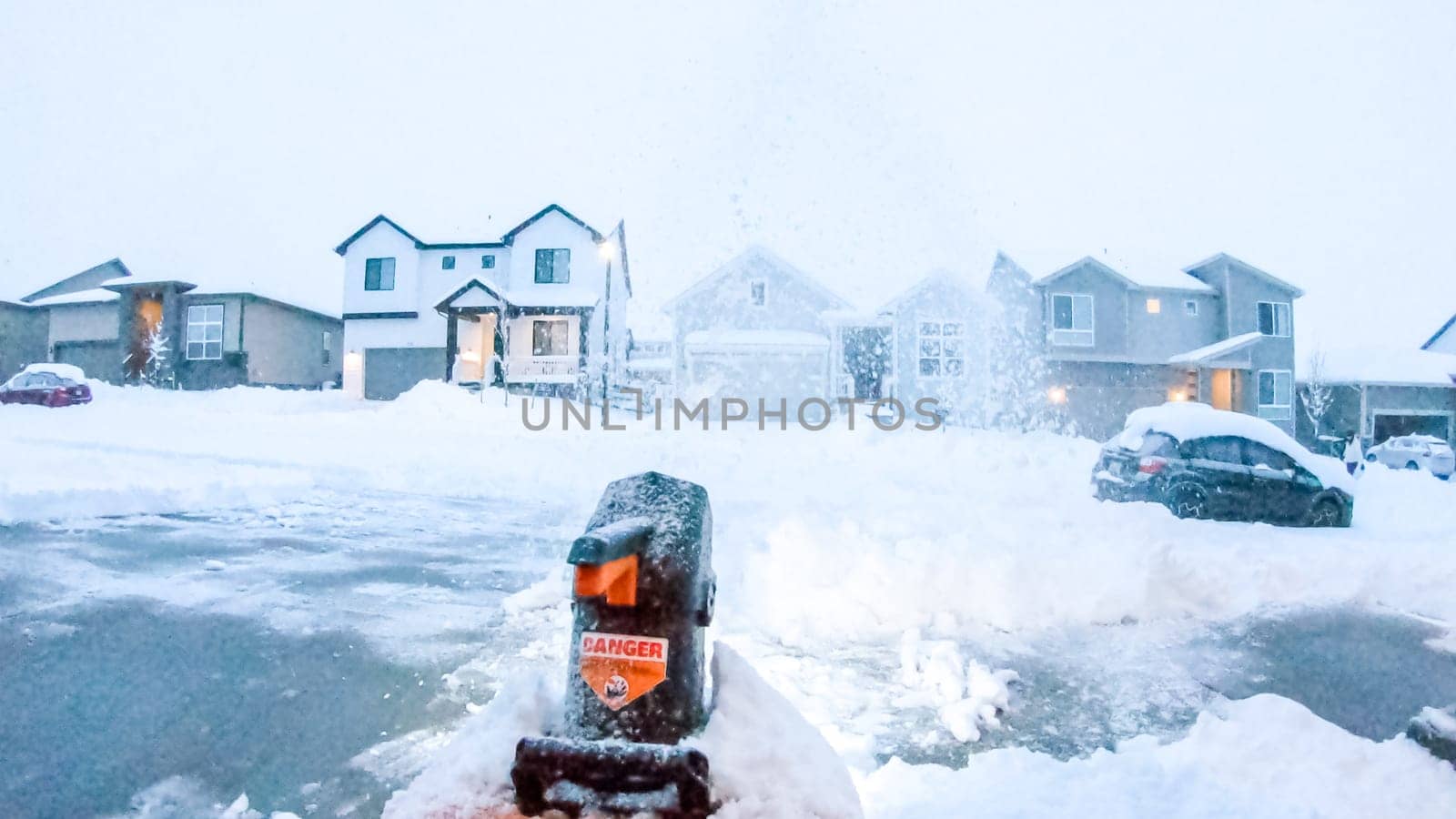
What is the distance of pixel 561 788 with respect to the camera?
1462 mm

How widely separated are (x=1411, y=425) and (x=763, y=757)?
17.6 m

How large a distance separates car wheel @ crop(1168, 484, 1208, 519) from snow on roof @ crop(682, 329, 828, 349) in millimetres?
10191

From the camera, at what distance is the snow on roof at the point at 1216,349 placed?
656 inches

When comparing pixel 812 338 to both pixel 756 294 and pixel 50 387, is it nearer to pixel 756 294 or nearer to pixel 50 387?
pixel 756 294

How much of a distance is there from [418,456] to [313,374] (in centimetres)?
1045

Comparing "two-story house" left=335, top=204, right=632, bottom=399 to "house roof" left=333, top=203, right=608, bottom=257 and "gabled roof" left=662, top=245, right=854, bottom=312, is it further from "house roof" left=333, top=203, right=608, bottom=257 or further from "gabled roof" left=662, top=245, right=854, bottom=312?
"gabled roof" left=662, top=245, right=854, bottom=312

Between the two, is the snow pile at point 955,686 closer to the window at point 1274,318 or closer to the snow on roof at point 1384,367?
the snow on roof at point 1384,367

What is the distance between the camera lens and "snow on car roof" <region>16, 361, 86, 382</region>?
31.4ft

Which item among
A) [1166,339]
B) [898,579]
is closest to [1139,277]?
[1166,339]

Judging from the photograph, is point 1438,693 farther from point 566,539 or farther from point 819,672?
point 566,539

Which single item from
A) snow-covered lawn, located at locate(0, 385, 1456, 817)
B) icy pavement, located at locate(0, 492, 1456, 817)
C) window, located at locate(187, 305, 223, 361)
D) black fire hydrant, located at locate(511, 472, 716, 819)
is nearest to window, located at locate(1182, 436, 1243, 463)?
snow-covered lawn, located at locate(0, 385, 1456, 817)

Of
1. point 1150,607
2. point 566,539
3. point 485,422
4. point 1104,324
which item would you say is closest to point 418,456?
point 485,422

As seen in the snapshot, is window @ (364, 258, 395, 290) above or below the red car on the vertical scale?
above

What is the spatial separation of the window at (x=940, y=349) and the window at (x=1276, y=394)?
6.63m
